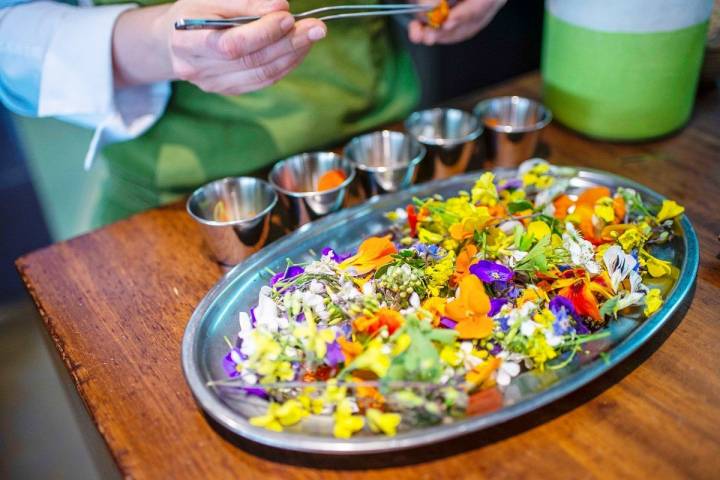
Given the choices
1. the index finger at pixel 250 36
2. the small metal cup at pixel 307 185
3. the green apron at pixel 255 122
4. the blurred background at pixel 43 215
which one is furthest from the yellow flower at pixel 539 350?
the blurred background at pixel 43 215

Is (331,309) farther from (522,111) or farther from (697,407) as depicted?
(522,111)

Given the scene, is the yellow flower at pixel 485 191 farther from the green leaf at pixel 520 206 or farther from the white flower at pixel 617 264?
the white flower at pixel 617 264

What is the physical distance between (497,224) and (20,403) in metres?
1.37

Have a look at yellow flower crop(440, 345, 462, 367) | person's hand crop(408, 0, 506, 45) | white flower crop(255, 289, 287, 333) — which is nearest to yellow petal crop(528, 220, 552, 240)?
yellow flower crop(440, 345, 462, 367)

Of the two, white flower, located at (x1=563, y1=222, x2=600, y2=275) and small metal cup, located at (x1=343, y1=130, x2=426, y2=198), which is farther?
small metal cup, located at (x1=343, y1=130, x2=426, y2=198)

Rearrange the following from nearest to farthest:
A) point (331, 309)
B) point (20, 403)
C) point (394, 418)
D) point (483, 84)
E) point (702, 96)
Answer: point (394, 418) < point (331, 309) < point (702, 96) < point (20, 403) < point (483, 84)

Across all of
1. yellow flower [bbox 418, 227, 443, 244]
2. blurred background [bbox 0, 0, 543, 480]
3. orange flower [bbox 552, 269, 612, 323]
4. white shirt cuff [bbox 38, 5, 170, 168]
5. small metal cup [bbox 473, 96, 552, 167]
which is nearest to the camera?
orange flower [bbox 552, 269, 612, 323]

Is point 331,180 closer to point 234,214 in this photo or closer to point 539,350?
point 234,214

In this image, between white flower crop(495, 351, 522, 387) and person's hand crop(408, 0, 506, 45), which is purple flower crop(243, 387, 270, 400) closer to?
white flower crop(495, 351, 522, 387)

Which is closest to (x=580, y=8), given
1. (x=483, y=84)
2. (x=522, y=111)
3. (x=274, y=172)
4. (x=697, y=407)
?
(x=522, y=111)

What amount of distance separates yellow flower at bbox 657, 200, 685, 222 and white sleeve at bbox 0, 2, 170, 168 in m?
0.77

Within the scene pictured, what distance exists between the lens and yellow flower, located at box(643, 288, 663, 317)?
706mm

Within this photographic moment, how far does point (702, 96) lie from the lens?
1.24 meters

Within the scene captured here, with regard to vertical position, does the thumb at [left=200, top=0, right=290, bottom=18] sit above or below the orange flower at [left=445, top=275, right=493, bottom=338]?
above
